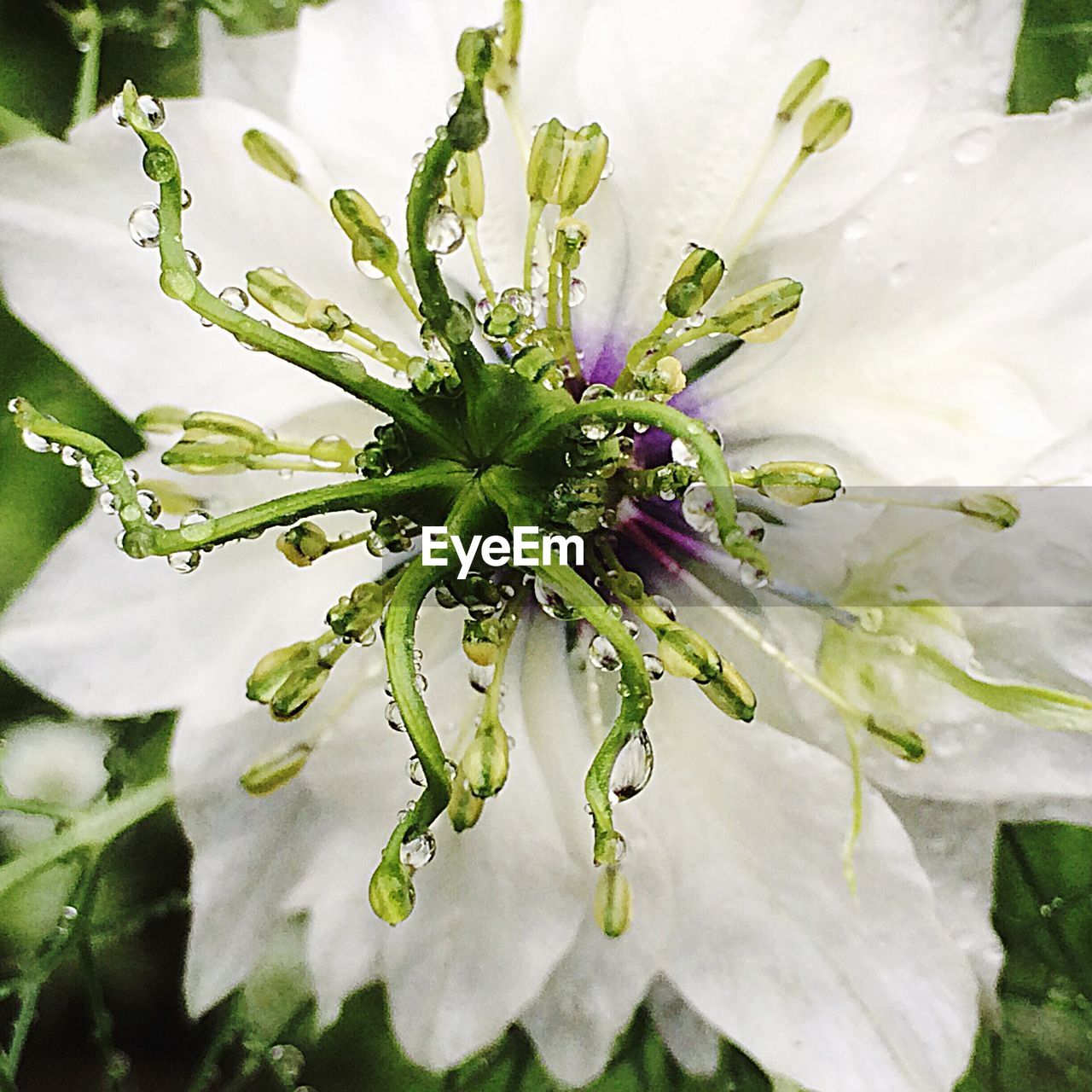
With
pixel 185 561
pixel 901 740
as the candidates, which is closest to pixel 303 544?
pixel 185 561

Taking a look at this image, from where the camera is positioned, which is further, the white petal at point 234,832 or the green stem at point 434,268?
the white petal at point 234,832

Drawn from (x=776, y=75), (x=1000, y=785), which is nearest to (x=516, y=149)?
(x=776, y=75)

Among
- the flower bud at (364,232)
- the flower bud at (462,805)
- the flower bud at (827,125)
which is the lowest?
the flower bud at (462,805)

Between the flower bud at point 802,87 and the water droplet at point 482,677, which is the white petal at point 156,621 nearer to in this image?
the water droplet at point 482,677

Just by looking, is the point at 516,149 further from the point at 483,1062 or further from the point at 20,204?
the point at 483,1062

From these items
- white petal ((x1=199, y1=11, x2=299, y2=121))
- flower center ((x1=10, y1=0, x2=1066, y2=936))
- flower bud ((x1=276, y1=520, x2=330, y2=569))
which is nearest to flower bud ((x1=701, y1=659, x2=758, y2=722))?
flower center ((x1=10, y1=0, x2=1066, y2=936))

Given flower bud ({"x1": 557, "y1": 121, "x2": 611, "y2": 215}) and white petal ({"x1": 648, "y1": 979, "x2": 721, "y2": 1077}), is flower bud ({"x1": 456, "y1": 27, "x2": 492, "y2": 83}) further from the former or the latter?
white petal ({"x1": 648, "y1": 979, "x2": 721, "y2": 1077})

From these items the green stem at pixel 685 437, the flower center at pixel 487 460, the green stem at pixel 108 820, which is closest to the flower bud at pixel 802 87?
the flower center at pixel 487 460
